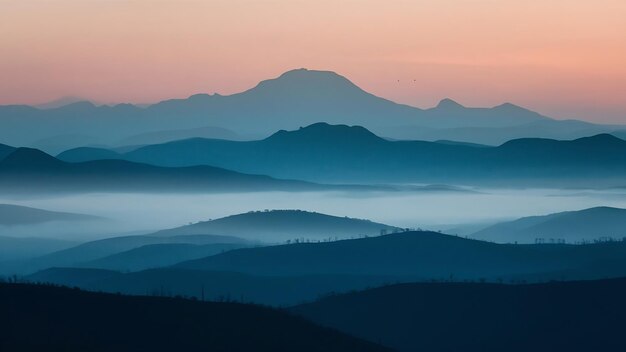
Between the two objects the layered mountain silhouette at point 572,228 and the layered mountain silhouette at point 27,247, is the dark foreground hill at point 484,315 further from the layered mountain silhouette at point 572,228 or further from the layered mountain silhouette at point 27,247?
the layered mountain silhouette at point 27,247

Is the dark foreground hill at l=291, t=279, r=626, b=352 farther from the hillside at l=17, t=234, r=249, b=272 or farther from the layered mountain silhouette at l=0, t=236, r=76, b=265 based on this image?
the layered mountain silhouette at l=0, t=236, r=76, b=265

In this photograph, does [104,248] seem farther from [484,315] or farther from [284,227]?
[484,315]

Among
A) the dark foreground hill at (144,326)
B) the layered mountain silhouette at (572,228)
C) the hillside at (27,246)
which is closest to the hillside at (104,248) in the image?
the hillside at (27,246)

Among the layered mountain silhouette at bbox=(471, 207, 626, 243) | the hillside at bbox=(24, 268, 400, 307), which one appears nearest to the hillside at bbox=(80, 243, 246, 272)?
the hillside at bbox=(24, 268, 400, 307)

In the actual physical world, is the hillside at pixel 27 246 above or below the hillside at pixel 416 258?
above

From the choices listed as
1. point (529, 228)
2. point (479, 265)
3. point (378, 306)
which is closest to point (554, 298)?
point (378, 306)

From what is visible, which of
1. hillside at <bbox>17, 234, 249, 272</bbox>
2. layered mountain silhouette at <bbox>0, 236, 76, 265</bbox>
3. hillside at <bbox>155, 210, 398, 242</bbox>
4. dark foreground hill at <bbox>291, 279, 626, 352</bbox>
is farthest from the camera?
layered mountain silhouette at <bbox>0, 236, 76, 265</bbox>

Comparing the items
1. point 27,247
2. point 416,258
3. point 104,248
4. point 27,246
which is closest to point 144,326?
point 416,258
